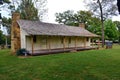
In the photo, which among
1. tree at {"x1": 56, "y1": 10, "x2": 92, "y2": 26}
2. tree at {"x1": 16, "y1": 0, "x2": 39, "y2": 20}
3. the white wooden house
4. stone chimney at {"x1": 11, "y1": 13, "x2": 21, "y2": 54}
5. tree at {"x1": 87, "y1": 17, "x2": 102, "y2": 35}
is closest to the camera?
the white wooden house

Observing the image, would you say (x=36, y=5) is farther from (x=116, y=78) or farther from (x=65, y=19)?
(x=116, y=78)

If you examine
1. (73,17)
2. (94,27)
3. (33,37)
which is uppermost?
(73,17)

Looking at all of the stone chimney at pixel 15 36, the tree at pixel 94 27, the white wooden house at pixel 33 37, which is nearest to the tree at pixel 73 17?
the tree at pixel 94 27

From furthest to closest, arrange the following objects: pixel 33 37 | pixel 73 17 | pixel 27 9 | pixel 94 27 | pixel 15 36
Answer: pixel 73 17 → pixel 94 27 → pixel 27 9 → pixel 15 36 → pixel 33 37

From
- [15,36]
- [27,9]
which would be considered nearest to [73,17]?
[27,9]

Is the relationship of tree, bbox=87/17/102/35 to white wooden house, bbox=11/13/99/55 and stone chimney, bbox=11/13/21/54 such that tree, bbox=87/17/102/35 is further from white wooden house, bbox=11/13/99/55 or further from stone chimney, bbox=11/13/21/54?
stone chimney, bbox=11/13/21/54

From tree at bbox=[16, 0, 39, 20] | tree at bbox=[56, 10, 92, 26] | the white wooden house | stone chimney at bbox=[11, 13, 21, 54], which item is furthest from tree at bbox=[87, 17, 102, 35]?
stone chimney at bbox=[11, 13, 21, 54]

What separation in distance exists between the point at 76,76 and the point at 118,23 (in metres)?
77.8

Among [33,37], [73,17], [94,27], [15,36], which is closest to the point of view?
[33,37]

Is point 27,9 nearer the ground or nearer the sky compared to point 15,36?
nearer the sky

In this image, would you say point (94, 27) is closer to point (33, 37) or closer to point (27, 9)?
point (27, 9)

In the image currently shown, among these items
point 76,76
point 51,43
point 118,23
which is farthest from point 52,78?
point 118,23

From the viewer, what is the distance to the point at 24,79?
10.4m

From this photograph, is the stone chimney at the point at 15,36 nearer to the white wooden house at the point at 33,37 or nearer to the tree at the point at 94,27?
the white wooden house at the point at 33,37
